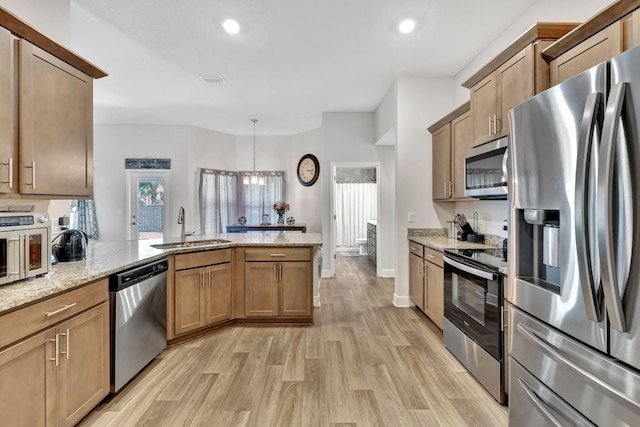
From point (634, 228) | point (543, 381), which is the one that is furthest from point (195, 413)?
point (634, 228)

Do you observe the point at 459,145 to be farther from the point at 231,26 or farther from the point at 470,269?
the point at 231,26

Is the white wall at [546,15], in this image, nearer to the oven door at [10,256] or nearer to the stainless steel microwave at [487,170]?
the stainless steel microwave at [487,170]

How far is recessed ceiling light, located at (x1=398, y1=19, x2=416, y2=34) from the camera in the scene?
291 cm

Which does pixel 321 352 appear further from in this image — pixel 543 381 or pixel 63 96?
pixel 63 96

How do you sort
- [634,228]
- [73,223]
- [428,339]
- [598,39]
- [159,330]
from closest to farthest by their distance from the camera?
[634,228]
[598,39]
[159,330]
[428,339]
[73,223]

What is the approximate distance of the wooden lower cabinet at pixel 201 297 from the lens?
2945 millimetres

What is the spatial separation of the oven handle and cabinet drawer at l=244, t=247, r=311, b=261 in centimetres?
141

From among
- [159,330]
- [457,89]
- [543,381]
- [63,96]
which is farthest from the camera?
[457,89]

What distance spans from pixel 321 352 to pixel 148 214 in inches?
216

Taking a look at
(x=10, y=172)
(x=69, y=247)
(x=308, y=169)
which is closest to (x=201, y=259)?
(x=69, y=247)

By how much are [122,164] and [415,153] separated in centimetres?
601

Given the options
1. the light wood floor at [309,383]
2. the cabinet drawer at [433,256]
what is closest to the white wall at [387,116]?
the cabinet drawer at [433,256]

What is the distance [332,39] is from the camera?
323 centimetres

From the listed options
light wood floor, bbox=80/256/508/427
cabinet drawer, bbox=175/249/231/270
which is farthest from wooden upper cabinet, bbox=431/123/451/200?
cabinet drawer, bbox=175/249/231/270
